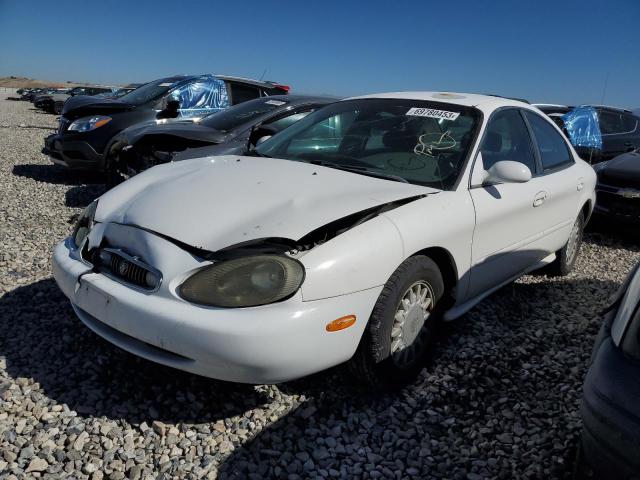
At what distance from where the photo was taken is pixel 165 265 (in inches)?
85.8

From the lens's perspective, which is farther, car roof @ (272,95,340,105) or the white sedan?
car roof @ (272,95,340,105)

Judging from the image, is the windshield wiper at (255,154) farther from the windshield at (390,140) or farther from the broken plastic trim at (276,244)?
the broken plastic trim at (276,244)

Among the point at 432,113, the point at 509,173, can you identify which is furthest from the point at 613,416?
the point at 432,113

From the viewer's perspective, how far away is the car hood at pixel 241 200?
89.7 inches

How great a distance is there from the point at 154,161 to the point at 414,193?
158 inches

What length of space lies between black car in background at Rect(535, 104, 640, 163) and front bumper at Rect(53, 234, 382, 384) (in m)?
8.36

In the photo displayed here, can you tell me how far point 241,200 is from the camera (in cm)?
252

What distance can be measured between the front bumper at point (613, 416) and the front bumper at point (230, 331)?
0.95 metres

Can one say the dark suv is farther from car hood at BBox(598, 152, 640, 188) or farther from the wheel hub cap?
the wheel hub cap

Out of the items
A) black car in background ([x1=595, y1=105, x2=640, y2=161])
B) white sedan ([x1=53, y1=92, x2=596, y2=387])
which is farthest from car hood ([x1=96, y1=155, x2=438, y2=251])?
black car in background ([x1=595, y1=105, x2=640, y2=161])

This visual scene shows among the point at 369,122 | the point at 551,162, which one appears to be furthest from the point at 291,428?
the point at 551,162

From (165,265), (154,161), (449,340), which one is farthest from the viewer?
(154,161)

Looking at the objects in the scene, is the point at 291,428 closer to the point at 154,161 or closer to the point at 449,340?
the point at 449,340

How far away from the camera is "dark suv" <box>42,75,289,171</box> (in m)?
7.26
